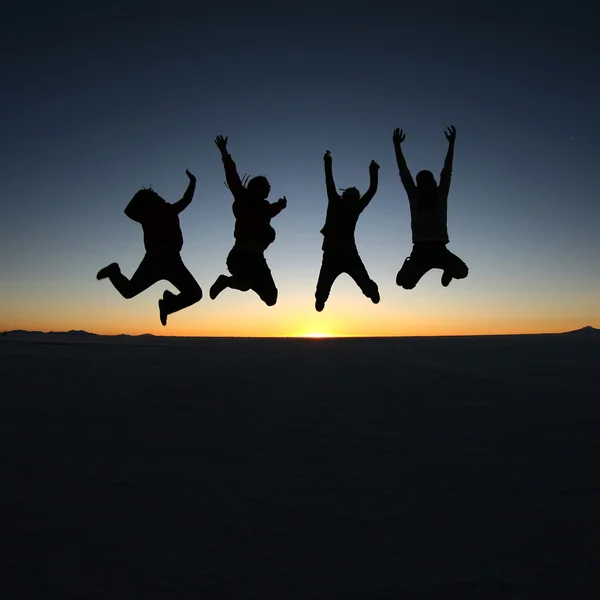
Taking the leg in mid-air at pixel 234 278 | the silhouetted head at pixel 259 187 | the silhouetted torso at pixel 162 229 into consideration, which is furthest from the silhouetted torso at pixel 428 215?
the silhouetted torso at pixel 162 229

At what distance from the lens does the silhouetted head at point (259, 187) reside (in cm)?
805

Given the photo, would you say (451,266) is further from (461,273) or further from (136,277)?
(136,277)

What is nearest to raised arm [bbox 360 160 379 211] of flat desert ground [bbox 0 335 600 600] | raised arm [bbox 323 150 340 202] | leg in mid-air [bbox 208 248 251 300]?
raised arm [bbox 323 150 340 202]

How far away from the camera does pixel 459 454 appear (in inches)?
653

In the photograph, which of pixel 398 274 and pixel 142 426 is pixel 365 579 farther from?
pixel 142 426

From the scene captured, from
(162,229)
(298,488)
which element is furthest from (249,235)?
(298,488)

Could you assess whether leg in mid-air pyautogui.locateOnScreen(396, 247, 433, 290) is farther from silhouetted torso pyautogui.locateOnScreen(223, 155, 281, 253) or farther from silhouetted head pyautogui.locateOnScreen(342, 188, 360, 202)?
silhouetted torso pyautogui.locateOnScreen(223, 155, 281, 253)

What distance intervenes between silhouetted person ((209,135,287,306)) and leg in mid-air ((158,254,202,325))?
29cm

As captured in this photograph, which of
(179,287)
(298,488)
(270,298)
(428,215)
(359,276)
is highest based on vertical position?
(428,215)

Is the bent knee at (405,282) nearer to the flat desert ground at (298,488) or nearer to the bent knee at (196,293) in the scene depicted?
the bent knee at (196,293)

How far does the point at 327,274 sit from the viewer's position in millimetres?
8508

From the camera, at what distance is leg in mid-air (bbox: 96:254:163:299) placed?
8.12m

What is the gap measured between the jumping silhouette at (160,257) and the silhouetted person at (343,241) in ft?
6.70

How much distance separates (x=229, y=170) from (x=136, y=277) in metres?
2.21
